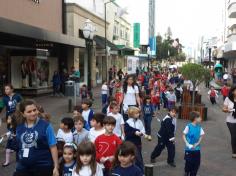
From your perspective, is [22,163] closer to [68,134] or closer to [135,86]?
[68,134]

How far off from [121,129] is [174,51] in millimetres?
79178

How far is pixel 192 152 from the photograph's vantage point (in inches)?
296

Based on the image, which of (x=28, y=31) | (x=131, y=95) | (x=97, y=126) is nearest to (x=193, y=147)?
(x=97, y=126)

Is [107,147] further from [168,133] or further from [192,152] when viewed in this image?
[168,133]

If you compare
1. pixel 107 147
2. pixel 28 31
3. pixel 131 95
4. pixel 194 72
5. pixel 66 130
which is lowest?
pixel 107 147

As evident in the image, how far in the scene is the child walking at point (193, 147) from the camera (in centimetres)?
750

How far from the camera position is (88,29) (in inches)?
813

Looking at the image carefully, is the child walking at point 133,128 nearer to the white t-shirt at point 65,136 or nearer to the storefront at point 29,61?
the white t-shirt at point 65,136

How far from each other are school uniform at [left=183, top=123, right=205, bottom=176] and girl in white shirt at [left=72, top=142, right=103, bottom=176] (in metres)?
3.11

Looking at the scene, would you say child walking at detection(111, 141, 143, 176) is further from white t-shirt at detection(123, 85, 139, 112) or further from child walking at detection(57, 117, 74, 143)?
white t-shirt at detection(123, 85, 139, 112)

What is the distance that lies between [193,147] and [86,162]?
10.7ft

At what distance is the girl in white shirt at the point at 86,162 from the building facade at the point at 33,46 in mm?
15110

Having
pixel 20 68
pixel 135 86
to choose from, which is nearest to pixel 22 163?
pixel 135 86

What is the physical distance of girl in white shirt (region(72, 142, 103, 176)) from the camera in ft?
15.3
